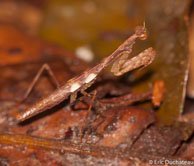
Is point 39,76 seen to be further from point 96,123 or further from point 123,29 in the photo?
point 123,29

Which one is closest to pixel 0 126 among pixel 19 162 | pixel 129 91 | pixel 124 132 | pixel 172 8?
pixel 19 162

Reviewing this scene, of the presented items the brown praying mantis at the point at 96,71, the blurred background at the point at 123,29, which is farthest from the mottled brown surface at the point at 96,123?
the brown praying mantis at the point at 96,71

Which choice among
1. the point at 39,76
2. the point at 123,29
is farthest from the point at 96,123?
the point at 123,29

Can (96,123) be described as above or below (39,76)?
below

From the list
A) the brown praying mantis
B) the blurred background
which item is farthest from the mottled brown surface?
the brown praying mantis

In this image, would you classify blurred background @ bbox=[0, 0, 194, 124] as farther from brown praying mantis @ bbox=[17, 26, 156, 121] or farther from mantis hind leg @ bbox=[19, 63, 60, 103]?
mantis hind leg @ bbox=[19, 63, 60, 103]

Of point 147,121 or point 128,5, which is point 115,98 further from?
point 128,5

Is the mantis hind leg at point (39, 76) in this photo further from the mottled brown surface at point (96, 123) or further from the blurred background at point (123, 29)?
the blurred background at point (123, 29)

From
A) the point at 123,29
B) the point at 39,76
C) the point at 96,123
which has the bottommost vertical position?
the point at 96,123
